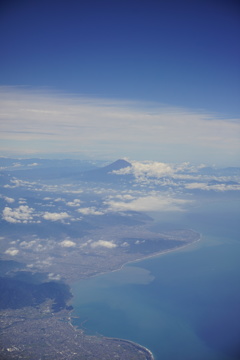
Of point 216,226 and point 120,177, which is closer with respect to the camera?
point 216,226

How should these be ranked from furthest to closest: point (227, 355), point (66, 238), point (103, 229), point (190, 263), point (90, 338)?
point (103, 229), point (66, 238), point (190, 263), point (90, 338), point (227, 355)

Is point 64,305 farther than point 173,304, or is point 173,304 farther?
point 173,304

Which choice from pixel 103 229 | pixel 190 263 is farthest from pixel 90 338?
pixel 103 229

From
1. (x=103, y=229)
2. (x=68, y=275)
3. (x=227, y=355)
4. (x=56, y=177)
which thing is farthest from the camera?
(x=56, y=177)

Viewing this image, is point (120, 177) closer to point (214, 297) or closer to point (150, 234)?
point (150, 234)

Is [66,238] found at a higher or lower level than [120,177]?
lower

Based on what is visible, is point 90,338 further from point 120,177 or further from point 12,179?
point 120,177

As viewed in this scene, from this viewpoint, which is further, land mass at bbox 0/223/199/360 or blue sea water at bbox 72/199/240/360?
blue sea water at bbox 72/199/240/360

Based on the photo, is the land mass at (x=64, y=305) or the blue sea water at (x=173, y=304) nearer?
the land mass at (x=64, y=305)
